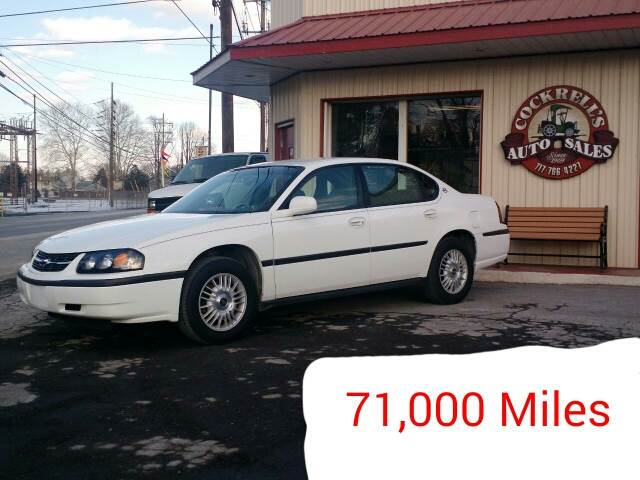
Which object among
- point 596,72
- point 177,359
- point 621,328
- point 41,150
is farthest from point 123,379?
point 41,150

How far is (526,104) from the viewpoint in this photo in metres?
10.8

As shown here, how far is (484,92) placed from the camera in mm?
11070

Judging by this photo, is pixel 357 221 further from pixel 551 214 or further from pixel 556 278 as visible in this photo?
pixel 551 214

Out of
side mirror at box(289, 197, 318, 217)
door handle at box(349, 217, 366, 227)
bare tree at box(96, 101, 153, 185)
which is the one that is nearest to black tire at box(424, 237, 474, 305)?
door handle at box(349, 217, 366, 227)

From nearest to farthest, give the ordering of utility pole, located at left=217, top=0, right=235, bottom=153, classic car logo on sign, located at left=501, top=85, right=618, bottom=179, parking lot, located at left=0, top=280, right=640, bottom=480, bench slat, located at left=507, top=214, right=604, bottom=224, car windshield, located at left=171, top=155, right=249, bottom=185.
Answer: parking lot, located at left=0, top=280, right=640, bottom=480 → bench slat, located at left=507, top=214, right=604, bottom=224 → classic car logo on sign, located at left=501, top=85, right=618, bottom=179 → car windshield, located at left=171, top=155, right=249, bottom=185 → utility pole, located at left=217, top=0, right=235, bottom=153

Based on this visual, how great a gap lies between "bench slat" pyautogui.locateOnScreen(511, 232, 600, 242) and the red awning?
8.46 feet

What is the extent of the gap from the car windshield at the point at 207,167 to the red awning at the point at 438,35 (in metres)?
2.05

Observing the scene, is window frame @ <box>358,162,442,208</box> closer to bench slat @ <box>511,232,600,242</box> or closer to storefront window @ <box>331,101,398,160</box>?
bench slat @ <box>511,232,600,242</box>

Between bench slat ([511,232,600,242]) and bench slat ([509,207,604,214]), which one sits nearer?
bench slat ([511,232,600,242])

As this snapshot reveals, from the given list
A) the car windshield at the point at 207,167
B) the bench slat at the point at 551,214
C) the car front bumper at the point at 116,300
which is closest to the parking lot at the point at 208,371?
the car front bumper at the point at 116,300

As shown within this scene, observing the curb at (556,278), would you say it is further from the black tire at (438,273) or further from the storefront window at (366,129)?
the storefront window at (366,129)

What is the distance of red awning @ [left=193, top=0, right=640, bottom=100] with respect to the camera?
9.24 meters

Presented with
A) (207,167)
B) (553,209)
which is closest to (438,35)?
(553,209)

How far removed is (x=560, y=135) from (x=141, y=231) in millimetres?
7060
